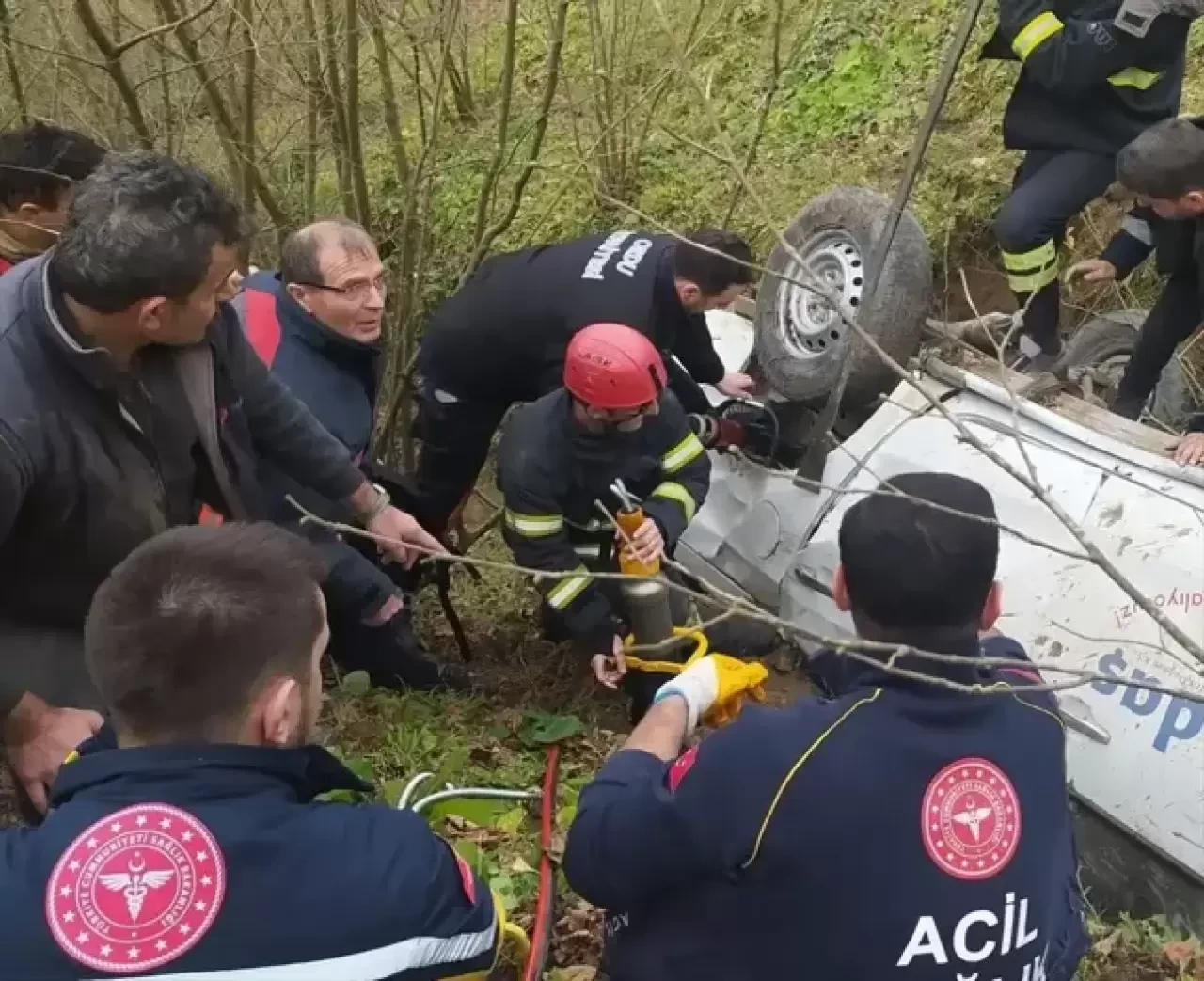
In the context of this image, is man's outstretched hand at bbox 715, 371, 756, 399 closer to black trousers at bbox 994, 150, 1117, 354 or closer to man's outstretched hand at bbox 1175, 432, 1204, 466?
black trousers at bbox 994, 150, 1117, 354

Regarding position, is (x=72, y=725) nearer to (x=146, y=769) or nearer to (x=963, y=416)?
(x=146, y=769)

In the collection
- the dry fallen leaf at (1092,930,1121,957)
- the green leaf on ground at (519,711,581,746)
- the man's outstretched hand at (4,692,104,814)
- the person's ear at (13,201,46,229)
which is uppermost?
the person's ear at (13,201,46,229)

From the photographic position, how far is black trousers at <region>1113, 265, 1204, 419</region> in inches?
161

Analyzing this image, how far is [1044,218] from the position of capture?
14.8 ft

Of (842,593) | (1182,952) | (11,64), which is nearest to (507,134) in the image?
(11,64)

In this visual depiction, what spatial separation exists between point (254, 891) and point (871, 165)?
688cm

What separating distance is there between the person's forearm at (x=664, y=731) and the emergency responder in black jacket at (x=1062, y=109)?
2771mm

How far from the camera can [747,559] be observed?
439cm

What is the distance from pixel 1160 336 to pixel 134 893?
12.9 feet

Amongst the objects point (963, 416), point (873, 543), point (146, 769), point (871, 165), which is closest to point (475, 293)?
point (963, 416)

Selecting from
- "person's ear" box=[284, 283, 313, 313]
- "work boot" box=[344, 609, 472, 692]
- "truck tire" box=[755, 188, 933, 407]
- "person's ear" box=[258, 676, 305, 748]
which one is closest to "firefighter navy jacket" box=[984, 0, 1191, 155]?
"truck tire" box=[755, 188, 933, 407]

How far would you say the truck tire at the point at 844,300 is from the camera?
3.81 meters

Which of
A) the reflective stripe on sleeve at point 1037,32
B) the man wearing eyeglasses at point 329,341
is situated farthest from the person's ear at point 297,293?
the reflective stripe on sleeve at point 1037,32

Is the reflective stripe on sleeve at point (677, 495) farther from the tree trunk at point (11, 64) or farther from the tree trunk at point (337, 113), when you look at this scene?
the tree trunk at point (11, 64)
